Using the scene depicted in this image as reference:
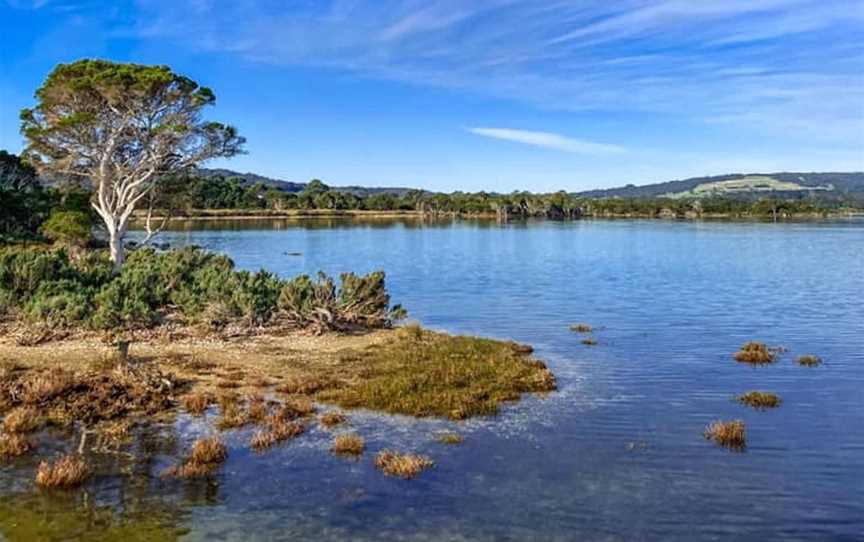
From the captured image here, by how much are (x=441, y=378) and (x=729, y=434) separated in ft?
22.4

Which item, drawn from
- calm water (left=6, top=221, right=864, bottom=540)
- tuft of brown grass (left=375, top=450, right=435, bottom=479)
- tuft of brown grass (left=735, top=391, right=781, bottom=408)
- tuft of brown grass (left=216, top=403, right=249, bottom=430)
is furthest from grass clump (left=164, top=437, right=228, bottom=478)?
tuft of brown grass (left=735, top=391, right=781, bottom=408)

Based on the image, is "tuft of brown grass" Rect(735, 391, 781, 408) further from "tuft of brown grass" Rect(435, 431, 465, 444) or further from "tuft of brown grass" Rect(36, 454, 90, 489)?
"tuft of brown grass" Rect(36, 454, 90, 489)

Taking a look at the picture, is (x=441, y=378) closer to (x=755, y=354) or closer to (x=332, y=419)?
(x=332, y=419)

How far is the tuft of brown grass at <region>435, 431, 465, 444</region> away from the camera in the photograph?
44.6 ft

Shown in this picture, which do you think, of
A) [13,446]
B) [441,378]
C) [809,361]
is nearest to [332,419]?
[441,378]

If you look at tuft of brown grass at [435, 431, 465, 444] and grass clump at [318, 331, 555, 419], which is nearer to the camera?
tuft of brown grass at [435, 431, 465, 444]

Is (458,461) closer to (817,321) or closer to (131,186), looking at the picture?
(817,321)

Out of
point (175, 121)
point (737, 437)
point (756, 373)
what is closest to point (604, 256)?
point (175, 121)

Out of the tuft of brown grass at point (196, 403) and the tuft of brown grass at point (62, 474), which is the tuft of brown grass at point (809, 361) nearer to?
the tuft of brown grass at point (196, 403)

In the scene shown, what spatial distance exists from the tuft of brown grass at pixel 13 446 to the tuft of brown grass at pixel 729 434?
1236 cm

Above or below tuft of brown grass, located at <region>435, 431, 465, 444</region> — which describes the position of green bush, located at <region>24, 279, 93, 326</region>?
above

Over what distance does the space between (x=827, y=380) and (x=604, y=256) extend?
1908 inches

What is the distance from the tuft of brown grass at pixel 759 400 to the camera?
661 inches

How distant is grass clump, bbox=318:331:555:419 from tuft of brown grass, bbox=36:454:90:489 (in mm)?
5816
